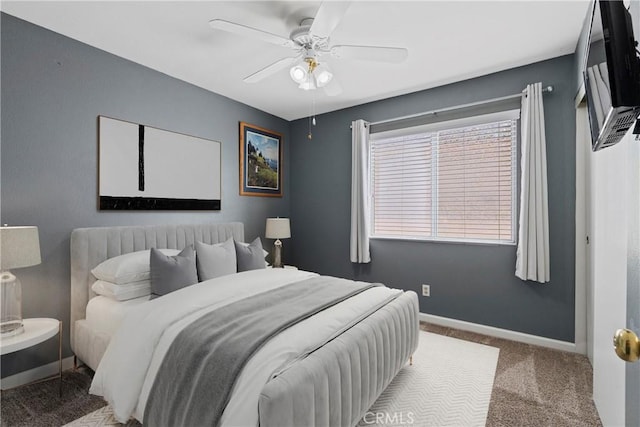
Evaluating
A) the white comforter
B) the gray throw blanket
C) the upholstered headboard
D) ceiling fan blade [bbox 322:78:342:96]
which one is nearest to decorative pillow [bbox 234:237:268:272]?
the upholstered headboard

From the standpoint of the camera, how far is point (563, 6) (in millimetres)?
2121

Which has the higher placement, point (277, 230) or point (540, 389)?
point (277, 230)

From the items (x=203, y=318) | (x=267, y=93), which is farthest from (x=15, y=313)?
(x=267, y=93)

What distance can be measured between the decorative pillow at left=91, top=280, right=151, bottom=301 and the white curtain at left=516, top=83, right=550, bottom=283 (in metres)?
3.27

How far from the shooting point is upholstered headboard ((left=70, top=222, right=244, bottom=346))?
97.2 inches

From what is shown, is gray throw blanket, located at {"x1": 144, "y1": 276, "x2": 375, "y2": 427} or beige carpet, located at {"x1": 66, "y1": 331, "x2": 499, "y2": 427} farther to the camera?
beige carpet, located at {"x1": 66, "y1": 331, "x2": 499, "y2": 427}

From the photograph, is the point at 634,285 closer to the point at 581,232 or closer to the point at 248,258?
the point at 581,232

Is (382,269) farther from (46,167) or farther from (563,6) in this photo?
(46,167)

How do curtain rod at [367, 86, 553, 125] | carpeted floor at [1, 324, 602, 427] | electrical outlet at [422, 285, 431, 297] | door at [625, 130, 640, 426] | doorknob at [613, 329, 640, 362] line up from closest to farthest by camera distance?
doorknob at [613, 329, 640, 362]
door at [625, 130, 640, 426]
carpeted floor at [1, 324, 602, 427]
curtain rod at [367, 86, 553, 125]
electrical outlet at [422, 285, 431, 297]

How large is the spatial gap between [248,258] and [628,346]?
8.94 ft

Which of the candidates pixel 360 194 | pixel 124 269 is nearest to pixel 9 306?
pixel 124 269

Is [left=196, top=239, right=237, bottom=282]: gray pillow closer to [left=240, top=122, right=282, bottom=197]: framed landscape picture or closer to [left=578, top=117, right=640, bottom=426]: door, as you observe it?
[left=240, top=122, right=282, bottom=197]: framed landscape picture

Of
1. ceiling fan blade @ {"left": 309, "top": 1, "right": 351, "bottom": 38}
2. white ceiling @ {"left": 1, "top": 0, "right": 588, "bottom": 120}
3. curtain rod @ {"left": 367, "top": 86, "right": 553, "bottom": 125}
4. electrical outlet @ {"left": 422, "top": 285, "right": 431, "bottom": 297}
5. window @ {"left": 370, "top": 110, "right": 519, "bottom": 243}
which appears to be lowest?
electrical outlet @ {"left": 422, "top": 285, "right": 431, "bottom": 297}

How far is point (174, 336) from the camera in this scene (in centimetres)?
168
